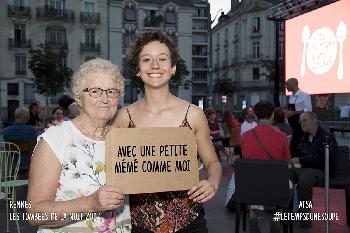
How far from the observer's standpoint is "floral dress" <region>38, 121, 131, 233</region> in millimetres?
1778

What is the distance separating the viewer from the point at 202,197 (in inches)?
75.2

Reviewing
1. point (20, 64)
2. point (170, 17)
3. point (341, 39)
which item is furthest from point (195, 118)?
point (170, 17)

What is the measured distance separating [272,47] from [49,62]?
32393mm

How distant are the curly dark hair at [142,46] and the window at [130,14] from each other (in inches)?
1705

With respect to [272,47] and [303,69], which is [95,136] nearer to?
[303,69]

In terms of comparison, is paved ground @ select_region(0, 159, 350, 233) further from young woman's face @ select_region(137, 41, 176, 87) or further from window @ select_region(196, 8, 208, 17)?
window @ select_region(196, 8, 208, 17)

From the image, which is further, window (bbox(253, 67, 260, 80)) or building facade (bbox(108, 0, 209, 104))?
window (bbox(253, 67, 260, 80))

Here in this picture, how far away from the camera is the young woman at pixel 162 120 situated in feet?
7.07

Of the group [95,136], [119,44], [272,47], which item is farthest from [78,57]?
[95,136]

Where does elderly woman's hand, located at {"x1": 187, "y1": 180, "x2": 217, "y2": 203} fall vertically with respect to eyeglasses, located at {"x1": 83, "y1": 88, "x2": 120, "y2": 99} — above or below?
below

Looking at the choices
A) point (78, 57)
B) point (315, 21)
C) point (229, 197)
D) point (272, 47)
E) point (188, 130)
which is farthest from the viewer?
point (272, 47)

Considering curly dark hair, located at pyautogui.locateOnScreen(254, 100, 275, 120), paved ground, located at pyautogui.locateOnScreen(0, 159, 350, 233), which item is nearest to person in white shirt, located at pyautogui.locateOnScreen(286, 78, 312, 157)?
paved ground, located at pyautogui.locateOnScreen(0, 159, 350, 233)

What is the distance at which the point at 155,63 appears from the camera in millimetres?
2195

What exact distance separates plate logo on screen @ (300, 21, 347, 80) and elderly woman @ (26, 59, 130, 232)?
1043 cm
